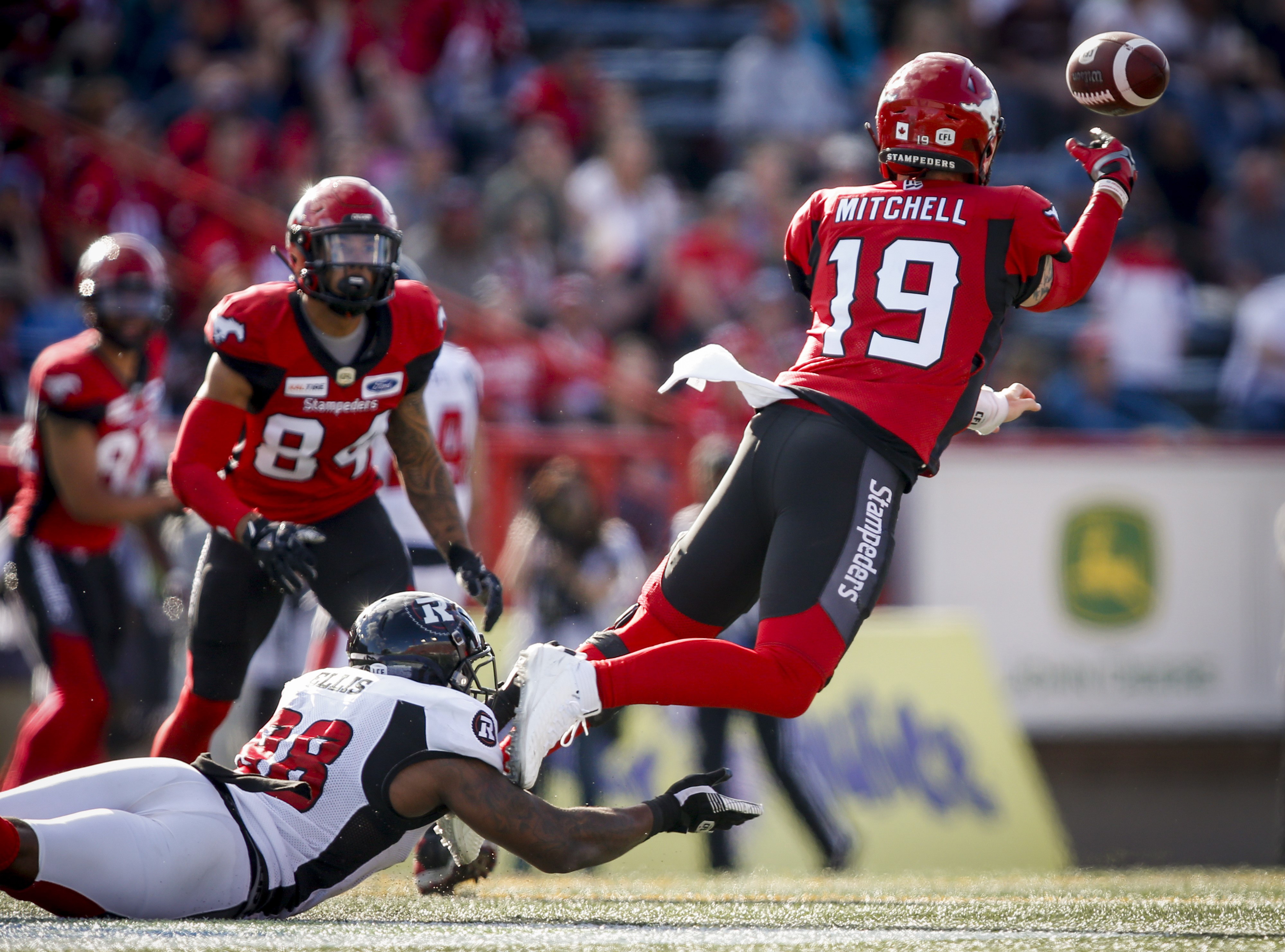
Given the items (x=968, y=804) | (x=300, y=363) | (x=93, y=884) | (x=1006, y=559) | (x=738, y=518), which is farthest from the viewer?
(x=1006, y=559)

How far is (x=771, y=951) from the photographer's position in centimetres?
276

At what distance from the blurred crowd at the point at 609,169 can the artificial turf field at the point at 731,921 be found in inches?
156

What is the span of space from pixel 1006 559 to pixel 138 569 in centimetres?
452

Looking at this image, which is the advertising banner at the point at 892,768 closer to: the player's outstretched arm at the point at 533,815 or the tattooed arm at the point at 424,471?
the tattooed arm at the point at 424,471

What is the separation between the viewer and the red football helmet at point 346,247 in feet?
13.9

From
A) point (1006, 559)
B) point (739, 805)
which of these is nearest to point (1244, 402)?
point (1006, 559)

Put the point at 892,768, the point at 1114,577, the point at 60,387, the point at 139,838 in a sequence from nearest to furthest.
Answer: the point at 139,838, the point at 60,387, the point at 892,768, the point at 1114,577

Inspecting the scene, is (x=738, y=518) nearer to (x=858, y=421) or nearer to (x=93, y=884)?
(x=858, y=421)

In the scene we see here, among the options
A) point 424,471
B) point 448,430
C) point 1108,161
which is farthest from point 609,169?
point 1108,161

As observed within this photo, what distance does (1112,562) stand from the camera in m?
8.52

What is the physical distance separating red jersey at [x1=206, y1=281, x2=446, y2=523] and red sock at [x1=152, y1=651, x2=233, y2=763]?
563 mm

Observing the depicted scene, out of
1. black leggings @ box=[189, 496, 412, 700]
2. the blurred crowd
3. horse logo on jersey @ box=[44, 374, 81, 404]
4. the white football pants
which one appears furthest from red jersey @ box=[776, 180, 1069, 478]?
the blurred crowd

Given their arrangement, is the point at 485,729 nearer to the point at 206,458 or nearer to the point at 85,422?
the point at 206,458

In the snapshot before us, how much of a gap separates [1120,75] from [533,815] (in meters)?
2.39
